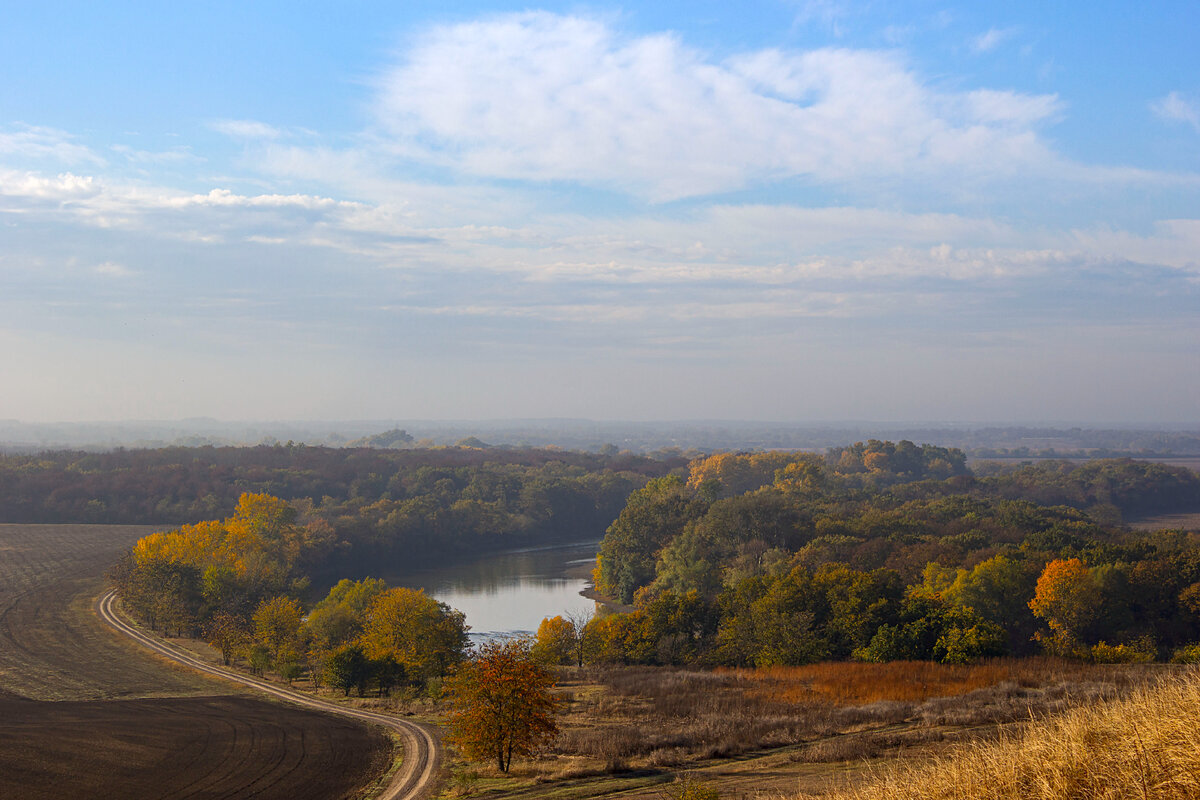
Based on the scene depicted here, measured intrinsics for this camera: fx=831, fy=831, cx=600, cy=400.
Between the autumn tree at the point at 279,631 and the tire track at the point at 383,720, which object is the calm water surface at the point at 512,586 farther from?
the tire track at the point at 383,720

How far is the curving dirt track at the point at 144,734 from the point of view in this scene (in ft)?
77.9

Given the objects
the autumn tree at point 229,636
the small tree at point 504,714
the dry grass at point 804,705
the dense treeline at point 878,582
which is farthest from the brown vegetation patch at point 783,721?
the autumn tree at point 229,636

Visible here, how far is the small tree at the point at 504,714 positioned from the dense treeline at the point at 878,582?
17.5 m

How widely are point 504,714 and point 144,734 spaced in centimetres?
1344

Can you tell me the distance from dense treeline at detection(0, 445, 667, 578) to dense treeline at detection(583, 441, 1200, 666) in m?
27.1

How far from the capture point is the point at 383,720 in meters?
32.0

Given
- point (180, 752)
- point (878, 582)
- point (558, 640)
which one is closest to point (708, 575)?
point (558, 640)

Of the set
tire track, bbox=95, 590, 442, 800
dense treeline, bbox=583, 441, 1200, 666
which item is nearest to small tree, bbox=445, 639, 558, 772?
tire track, bbox=95, 590, 442, 800

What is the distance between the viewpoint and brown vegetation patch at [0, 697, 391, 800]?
2348 centimetres

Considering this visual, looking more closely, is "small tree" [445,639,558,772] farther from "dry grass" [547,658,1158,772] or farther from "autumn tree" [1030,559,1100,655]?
"autumn tree" [1030,559,1100,655]

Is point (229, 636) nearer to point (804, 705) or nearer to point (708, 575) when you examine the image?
point (804, 705)

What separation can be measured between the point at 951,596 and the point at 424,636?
2883 centimetres

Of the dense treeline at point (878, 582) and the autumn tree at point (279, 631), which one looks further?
the autumn tree at point (279, 631)

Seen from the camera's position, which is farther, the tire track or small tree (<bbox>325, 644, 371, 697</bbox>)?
small tree (<bbox>325, 644, 371, 697</bbox>)
